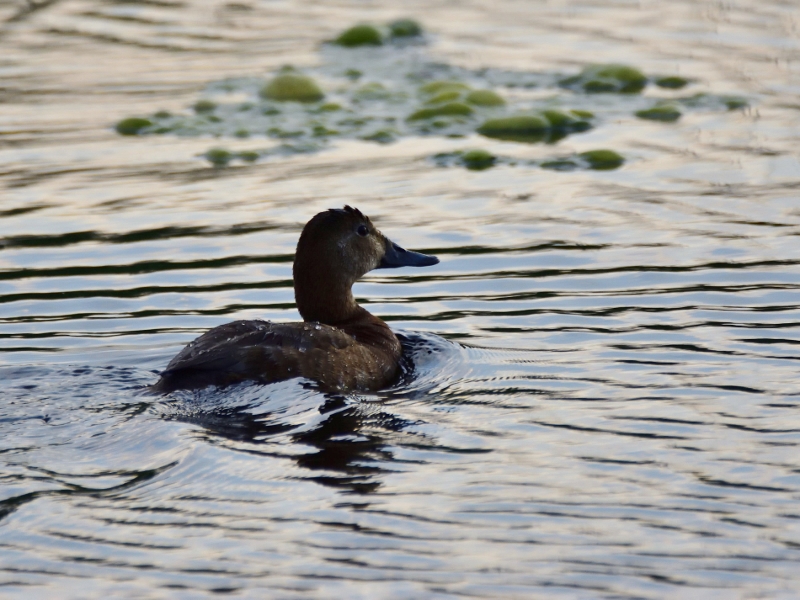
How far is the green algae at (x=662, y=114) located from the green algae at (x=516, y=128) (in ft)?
2.85

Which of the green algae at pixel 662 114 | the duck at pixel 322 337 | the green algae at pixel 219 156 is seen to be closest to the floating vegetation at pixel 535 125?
the green algae at pixel 662 114

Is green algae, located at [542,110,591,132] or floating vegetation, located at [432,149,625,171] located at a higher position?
green algae, located at [542,110,591,132]

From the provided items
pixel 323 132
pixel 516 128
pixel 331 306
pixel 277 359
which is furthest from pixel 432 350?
pixel 516 128

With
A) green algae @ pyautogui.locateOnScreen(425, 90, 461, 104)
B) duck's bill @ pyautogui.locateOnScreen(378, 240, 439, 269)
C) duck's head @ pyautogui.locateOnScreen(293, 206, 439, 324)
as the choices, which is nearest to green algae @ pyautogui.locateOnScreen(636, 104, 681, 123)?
green algae @ pyautogui.locateOnScreen(425, 90, 461, 104)

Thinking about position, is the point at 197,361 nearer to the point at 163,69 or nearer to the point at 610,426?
the point at 610,426

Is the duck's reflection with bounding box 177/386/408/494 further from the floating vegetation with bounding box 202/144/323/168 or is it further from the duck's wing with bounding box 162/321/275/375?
the floating vegetation with bounding box 202/144/323/168

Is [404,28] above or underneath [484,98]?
above

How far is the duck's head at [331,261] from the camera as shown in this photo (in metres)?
7.08

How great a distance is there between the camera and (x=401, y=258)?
299 inches

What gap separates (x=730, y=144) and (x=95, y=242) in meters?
4.98

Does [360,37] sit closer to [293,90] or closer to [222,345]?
[293,90]

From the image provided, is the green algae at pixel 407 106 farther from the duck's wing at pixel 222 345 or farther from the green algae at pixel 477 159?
the duck's wing at pixel 222 345

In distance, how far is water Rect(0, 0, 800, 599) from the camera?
452cm

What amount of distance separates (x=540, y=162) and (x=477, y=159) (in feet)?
1.62
